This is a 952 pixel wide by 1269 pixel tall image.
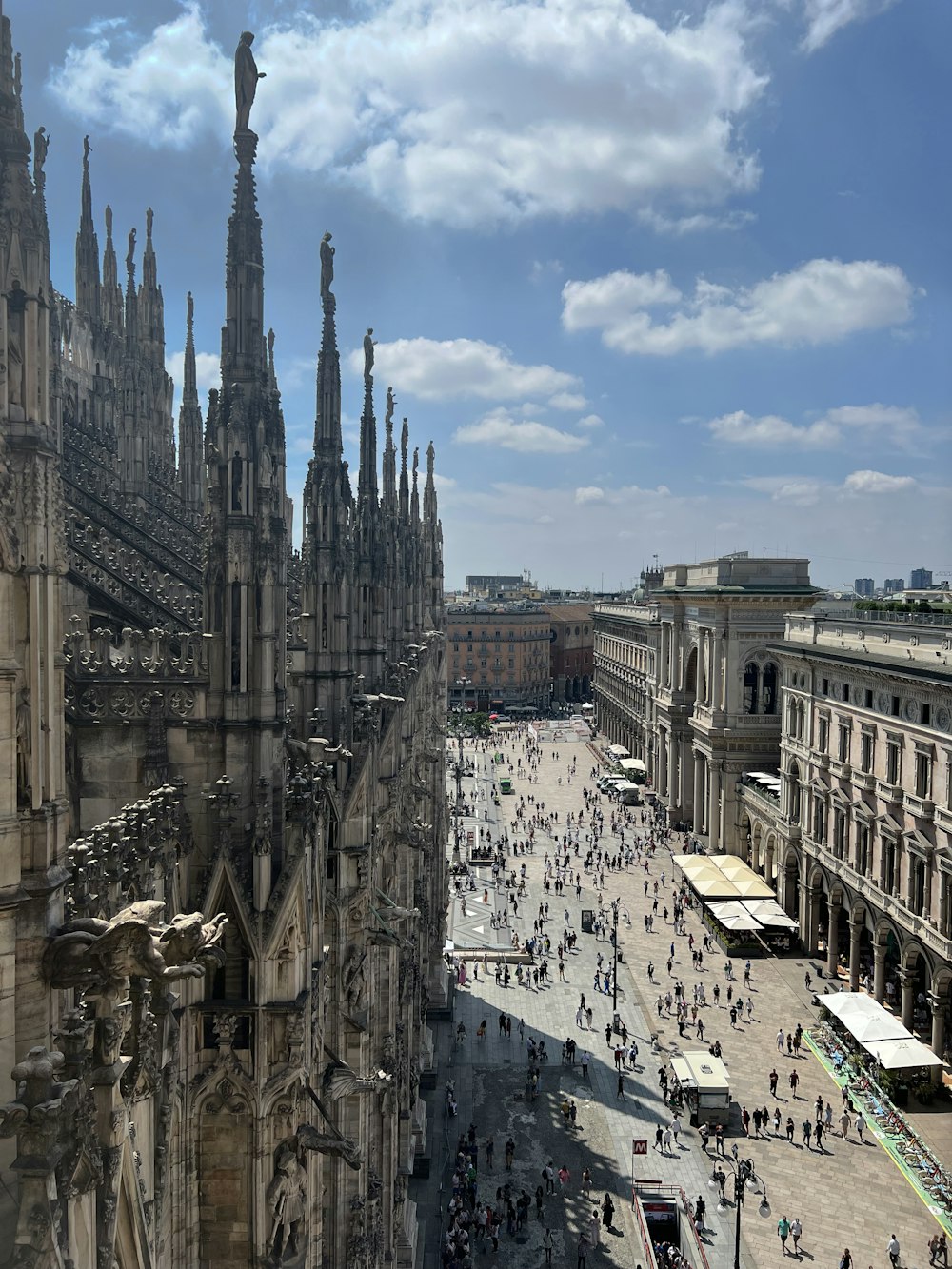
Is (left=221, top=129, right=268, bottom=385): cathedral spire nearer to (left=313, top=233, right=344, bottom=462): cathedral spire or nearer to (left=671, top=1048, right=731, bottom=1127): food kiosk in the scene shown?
(left=313, top=233, right=344, bottom=462): cathedral spire

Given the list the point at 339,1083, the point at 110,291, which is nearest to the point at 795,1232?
the point at 339,1083

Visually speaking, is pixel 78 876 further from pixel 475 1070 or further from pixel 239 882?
pixel 475 1070

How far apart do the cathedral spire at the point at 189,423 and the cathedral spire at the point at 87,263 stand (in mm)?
5100

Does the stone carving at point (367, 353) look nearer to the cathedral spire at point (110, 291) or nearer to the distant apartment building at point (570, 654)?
the cathedral spire at point (110, 291)

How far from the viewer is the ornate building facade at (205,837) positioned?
615cm

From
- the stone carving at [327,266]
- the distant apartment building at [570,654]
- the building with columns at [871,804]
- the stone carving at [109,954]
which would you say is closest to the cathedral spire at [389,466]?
the stone carving at [327,266]

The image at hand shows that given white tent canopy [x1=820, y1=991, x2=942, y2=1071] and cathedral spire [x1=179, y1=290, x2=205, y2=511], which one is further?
cathedral spire [x1=179, y1=290, x2=205, y2=511]

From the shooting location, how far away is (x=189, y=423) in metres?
43.9

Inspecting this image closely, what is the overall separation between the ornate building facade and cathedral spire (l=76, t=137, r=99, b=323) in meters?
11.0

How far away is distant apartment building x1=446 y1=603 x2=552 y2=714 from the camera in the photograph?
474 ft

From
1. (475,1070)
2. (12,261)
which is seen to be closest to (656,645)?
(475,1070)

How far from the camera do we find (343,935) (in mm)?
17641

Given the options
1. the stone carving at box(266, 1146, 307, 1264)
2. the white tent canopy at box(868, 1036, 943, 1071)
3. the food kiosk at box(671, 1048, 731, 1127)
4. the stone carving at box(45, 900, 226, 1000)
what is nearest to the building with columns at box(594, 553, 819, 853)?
the white tent canopy at box(868, 1036, 943, 1071)

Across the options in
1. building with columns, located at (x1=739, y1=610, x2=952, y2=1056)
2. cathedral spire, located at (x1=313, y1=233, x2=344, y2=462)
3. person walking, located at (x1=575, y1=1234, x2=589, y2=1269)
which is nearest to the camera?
cathedral spire, located at (x1=313, y1=233, x2=344, y2=462)
